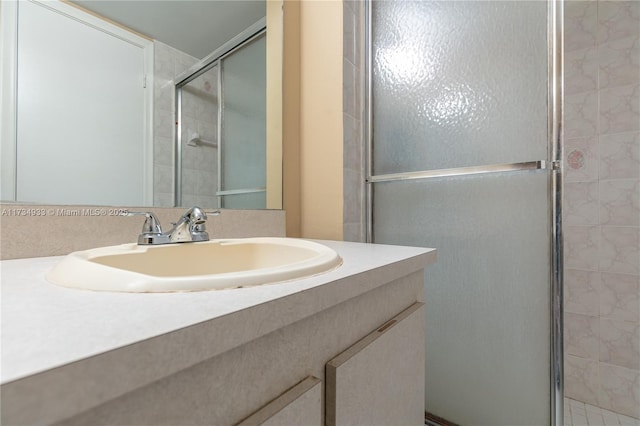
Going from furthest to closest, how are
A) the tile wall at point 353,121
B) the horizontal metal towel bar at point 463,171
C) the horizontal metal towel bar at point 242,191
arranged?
the tile wall at point 353,121 < the horizontal metal towel bar at point 242,191 < the horizontal metal towel bar at point 463,171

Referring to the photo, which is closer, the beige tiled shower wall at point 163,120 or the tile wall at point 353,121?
the beige tiled shower wall at point 163,120

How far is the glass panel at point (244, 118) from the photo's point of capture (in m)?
1.02

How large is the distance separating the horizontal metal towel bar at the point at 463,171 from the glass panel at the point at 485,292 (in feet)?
0.08

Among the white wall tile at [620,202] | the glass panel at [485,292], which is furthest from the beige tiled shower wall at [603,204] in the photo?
the glass panel at [485,292]

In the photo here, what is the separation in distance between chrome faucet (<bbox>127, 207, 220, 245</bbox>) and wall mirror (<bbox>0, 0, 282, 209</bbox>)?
0.12 m

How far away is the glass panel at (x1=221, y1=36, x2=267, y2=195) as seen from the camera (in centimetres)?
102

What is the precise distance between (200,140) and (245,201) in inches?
9.8

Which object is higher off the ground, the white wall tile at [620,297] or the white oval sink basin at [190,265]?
the white oval sink basin at [190,265]

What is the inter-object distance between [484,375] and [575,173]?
4.24 ft

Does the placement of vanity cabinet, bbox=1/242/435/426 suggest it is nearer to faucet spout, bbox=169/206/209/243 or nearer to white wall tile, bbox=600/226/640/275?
faucet spout, bbox=169/206/209/243

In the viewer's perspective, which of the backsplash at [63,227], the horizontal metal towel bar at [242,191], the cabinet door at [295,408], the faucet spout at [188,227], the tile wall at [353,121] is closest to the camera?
the cabinet door at [295,408]

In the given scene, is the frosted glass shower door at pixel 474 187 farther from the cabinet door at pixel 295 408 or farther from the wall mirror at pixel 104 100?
the cabinet door at pixel 295 408

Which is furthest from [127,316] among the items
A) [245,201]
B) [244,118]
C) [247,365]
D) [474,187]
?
[474,187]

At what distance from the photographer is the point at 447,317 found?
107cm
